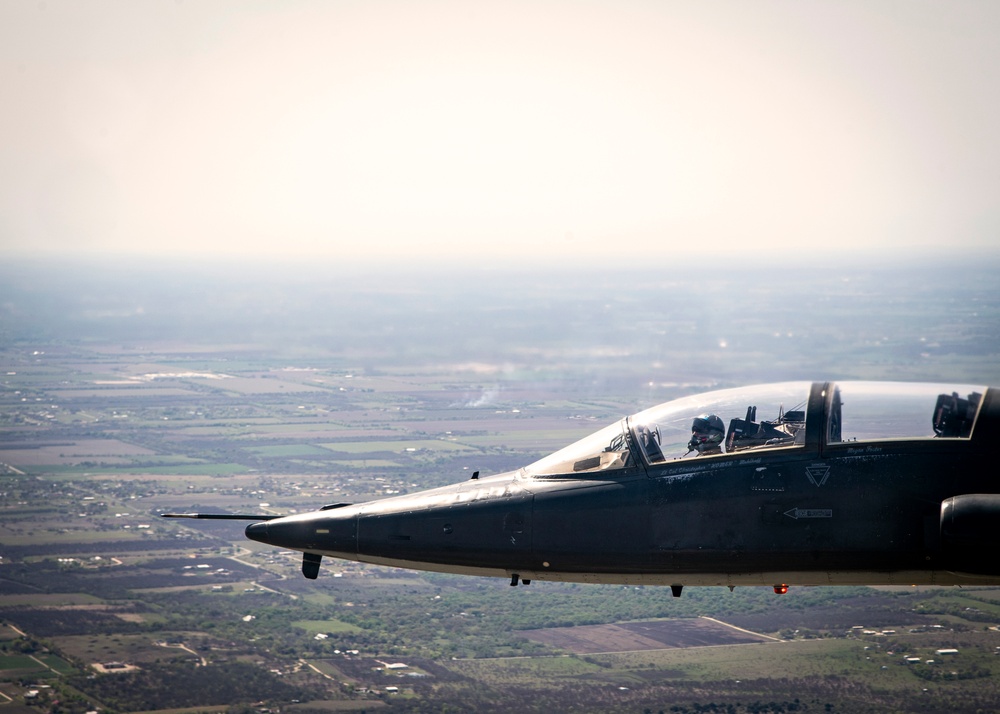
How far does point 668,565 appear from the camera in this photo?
14.4 meters

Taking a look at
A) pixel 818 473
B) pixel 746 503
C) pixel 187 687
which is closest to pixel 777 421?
pixel 818 473

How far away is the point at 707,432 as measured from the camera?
572 inches

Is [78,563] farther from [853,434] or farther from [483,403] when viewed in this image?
[853,434]

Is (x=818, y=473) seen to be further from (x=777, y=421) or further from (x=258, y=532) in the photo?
(x=258, y=532)

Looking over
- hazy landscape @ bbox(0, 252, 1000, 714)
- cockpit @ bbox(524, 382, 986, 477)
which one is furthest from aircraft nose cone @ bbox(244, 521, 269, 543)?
hazy landscape @ bbox(0, 252, 1000, 714)

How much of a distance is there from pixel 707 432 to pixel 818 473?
1453 millimetres

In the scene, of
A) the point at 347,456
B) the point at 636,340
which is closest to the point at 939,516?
the point at 347,456

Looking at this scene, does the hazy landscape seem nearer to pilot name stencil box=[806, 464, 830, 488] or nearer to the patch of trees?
the patch of trees

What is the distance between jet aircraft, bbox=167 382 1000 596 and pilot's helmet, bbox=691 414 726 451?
0.02m

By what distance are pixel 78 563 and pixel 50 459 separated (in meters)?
60.0

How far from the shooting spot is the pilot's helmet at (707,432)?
14.5m

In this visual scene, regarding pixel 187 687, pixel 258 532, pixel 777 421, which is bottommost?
pixel 187 687

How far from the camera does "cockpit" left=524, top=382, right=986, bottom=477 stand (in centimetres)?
1399

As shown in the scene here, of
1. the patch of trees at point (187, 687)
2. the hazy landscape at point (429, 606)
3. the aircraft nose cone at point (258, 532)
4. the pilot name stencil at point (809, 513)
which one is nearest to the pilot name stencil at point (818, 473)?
the pilot name stencil at point (809, 513)
